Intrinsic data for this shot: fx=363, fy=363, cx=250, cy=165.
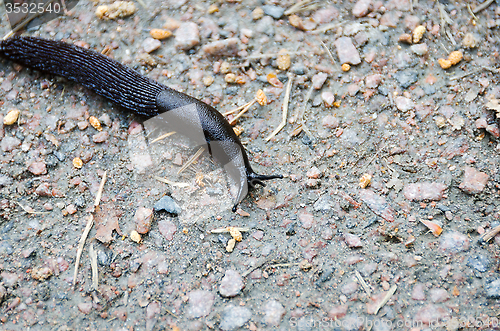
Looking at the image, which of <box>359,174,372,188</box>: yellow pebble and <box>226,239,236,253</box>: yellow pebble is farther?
<box>359,174,372,188</box>: yellow pebble

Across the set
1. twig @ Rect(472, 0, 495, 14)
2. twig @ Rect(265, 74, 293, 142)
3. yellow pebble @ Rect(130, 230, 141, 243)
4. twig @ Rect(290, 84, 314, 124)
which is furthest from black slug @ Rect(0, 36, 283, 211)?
twig @ Rect(472, 0, 495, 14)

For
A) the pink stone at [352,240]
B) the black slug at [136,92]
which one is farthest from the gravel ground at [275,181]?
the black slug at [136,92]

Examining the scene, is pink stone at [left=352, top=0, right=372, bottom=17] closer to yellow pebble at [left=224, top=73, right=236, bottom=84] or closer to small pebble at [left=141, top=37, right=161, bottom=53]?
yellow pebble at [left=224, top=73, right=236, bottom=84]

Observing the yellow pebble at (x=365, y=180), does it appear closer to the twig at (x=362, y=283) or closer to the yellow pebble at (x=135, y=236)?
the twig at (x=362, y=283)

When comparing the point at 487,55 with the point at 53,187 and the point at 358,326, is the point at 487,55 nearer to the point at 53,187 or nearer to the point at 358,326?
the point at 358,326

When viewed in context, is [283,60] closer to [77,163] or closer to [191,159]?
[191,159]

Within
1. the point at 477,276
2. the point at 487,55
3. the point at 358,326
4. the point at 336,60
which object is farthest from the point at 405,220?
the point at 487,55
